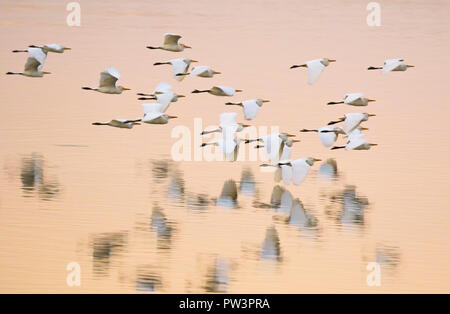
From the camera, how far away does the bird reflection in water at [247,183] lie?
10661mm

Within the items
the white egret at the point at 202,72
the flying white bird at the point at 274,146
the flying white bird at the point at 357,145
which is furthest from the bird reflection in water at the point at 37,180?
the flying white bird at the point at 357,145

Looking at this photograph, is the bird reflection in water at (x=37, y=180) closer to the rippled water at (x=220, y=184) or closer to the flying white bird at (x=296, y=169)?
the rippled water at (x=220, y=184)

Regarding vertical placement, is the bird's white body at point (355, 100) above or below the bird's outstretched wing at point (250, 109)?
above

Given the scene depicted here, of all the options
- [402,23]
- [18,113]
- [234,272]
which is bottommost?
[234,272]

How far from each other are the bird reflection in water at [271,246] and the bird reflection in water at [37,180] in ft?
6.67

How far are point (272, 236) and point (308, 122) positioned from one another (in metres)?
4.12

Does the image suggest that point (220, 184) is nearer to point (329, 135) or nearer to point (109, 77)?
point (329, 135)

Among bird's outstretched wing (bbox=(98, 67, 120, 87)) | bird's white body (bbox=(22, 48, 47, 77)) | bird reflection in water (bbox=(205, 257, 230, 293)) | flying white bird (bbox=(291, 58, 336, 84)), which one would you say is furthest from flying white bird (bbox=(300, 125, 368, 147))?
bird's white body (bbox=(22, 48, 47, 77))

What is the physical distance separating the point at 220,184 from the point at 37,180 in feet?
5.32

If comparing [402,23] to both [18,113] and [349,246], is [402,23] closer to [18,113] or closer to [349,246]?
[18,113]

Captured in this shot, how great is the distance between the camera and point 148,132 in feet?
41.8

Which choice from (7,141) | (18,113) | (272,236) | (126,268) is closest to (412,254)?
(272,236)

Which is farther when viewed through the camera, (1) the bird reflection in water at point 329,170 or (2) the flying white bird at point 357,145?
(2) the flying white bird at point 357,145

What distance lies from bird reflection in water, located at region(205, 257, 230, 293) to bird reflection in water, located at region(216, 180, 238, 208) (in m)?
1.39
